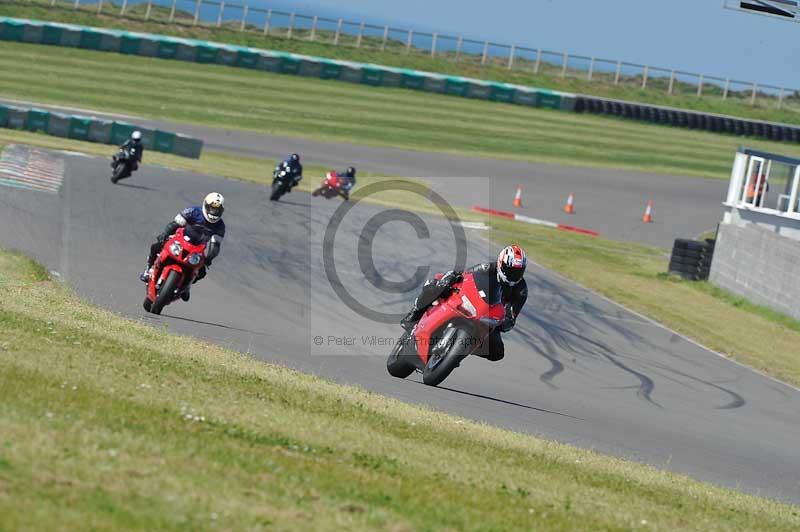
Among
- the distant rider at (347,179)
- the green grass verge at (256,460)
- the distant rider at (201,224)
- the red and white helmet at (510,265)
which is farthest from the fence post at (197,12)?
the red and white helmet at (510,265)

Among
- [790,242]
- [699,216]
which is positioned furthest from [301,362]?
[699,216]

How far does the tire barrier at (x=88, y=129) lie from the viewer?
1447 inches

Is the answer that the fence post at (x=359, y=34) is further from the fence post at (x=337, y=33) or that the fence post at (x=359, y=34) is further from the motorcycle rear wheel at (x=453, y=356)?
the motorcycle rear wheel at (x=453, y=356)

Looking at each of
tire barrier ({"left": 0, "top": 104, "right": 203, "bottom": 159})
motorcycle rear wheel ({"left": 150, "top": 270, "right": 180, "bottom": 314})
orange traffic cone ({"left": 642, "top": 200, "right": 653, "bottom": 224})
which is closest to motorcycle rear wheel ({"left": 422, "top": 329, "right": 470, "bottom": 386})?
A: motorcycle rear wheel ({"left": 150, "top": 270, "right": 180, "bottom": 314})

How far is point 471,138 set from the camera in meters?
50.0

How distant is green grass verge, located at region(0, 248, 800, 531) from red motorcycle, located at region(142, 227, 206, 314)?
2.95m

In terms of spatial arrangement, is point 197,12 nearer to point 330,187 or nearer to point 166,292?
point 330,187

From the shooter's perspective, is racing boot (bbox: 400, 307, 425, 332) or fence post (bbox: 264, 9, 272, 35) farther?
fence post (bbox: 264, 9, 272, 35)

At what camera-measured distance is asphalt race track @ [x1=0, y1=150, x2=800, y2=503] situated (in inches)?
497

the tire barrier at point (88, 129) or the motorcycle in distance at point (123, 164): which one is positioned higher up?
the tire barrier at point (88, 129)

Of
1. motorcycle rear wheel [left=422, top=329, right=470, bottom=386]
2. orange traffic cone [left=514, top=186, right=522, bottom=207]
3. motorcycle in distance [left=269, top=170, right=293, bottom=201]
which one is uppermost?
orange traffic cone [left=514, top=186, right=522, bottom=207]

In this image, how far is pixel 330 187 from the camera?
1249 inches

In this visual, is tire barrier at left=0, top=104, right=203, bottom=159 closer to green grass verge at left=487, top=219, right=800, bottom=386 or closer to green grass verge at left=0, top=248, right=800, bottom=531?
green grass verge at left=487, top=219, right=800, bottom=386

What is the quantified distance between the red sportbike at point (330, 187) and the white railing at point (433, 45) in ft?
103
